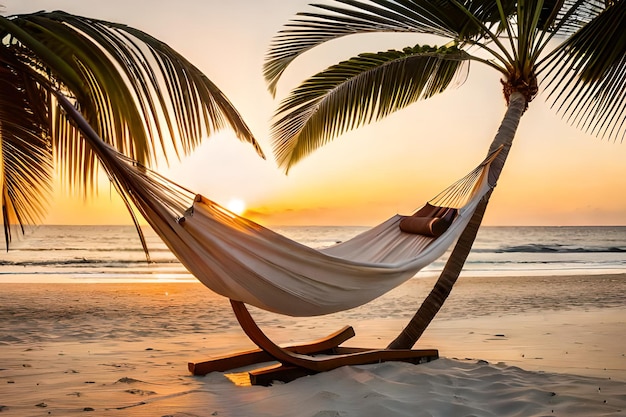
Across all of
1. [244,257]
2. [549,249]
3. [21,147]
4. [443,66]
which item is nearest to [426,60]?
[443,66]

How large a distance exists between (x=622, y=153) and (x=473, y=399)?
11.5 m

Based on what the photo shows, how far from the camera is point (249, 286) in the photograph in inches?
89.2

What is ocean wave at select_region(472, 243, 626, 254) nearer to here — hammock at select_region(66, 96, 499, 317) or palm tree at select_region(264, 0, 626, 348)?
palm tree at select_region(264, 0, 626, 348)

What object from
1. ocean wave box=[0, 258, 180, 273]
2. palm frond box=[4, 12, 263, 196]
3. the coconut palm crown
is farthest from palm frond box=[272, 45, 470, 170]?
ocean wave box=[0, 258, 180, 273]

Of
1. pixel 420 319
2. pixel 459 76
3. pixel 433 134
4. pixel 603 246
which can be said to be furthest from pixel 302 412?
pixel 603 246

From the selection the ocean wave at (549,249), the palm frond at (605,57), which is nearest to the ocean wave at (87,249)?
the ocean wave at (549,249)

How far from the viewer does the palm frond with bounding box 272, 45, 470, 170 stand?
3.41 meters

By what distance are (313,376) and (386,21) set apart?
169 cm

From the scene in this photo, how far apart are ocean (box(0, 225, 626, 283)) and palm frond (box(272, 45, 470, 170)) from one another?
5720 mm

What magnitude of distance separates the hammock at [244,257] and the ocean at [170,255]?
6.89 m

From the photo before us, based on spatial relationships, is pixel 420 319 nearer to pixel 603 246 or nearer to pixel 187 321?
pixel 187 321

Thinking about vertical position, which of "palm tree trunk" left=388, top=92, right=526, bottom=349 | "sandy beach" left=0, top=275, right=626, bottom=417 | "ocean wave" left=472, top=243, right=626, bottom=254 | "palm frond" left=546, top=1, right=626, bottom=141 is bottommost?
"ocean wave" left=472, top=243, right=626, bottom=254

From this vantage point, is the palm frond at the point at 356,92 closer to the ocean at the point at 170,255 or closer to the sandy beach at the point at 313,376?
the sandy beach at the point at 313,376

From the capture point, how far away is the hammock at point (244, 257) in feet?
6.88
